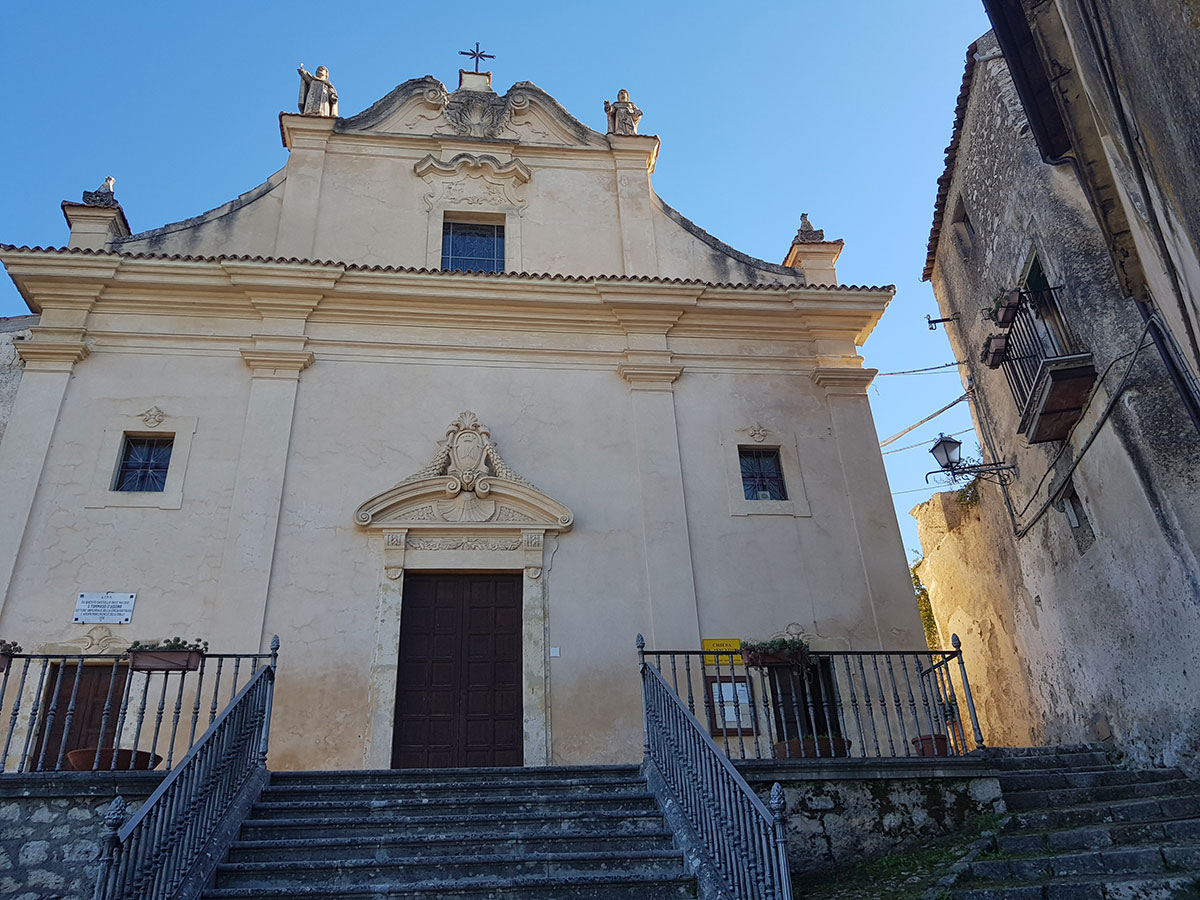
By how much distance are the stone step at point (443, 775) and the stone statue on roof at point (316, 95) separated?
963 cm

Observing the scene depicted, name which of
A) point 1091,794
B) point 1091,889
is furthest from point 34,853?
point 1091,794

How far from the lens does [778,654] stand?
826 cm

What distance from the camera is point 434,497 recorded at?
32.8 feet

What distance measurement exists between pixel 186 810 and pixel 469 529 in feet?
15.7

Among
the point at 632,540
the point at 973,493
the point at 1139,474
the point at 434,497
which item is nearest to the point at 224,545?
the point at 434,497

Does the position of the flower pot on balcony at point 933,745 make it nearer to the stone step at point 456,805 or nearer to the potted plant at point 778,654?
the potted plant at point 778,654

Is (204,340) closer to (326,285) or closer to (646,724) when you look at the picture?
(326,285)

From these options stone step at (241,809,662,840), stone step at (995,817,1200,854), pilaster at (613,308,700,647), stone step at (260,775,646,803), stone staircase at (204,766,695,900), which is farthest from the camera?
pilaster at (613,308,700,647)

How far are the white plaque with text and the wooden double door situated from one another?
109 inches

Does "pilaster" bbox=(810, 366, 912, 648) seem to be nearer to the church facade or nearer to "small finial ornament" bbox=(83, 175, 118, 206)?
the church facade

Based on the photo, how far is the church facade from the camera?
913 cm

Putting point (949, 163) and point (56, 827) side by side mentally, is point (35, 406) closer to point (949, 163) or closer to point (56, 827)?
point (56, 827)

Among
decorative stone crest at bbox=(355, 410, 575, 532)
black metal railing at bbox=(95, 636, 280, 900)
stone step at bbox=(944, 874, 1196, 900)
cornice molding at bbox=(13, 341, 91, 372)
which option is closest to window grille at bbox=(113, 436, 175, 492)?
cornice molding at bbox=(13, 341, 91, 372)

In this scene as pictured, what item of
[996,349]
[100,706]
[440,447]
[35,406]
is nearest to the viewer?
[100,706]
